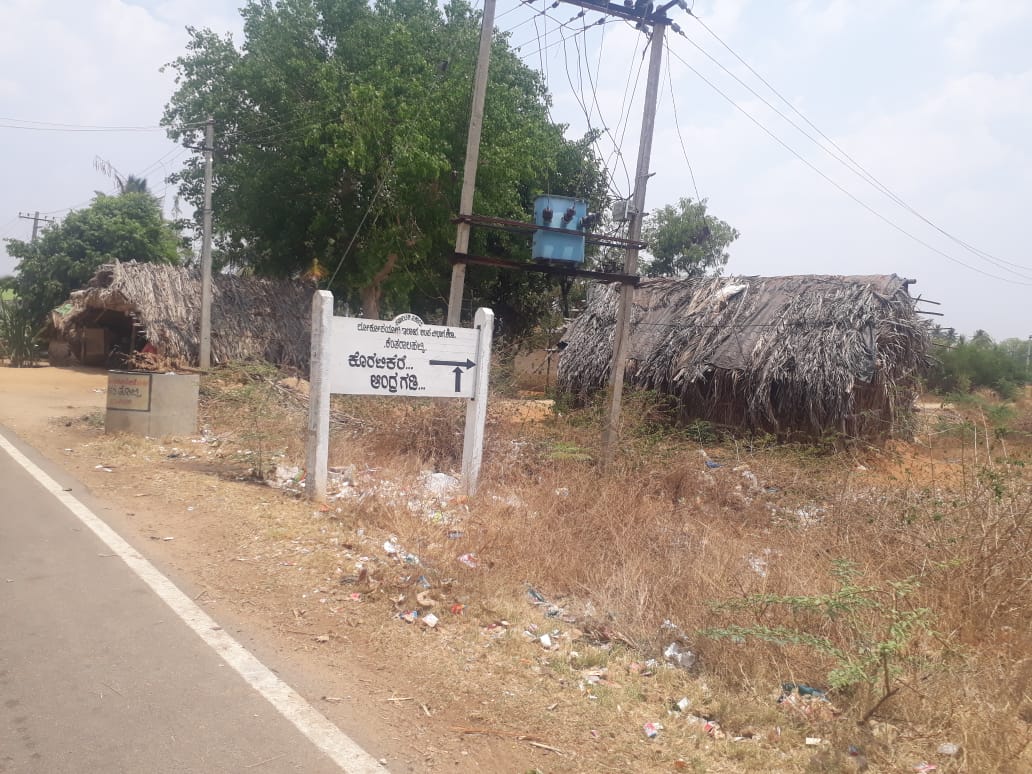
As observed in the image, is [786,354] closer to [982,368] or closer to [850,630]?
[850,630]

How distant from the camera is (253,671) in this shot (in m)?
4.25

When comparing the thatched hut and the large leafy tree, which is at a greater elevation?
the large leafy tree

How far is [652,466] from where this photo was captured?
32.2ft

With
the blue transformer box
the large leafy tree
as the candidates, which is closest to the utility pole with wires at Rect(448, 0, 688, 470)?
the blue transformer box

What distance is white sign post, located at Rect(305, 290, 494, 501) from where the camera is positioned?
7.80 meters

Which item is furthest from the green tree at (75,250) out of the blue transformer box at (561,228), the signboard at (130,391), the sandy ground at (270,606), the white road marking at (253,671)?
the white road marking at (253,671)

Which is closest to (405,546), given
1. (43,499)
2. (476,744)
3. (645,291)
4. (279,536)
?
(279,536)

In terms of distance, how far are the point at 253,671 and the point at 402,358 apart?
4.43 metres

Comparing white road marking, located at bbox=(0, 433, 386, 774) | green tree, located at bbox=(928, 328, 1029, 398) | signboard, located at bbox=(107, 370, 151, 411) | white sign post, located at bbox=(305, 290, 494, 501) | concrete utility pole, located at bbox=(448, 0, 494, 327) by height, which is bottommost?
white road marking, located at bbox=(0, 433, 386, 774)

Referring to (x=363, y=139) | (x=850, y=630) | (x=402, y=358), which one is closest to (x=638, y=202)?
(x=402, y=358)

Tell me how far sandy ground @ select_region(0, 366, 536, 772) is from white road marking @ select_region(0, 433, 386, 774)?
0.22 feet

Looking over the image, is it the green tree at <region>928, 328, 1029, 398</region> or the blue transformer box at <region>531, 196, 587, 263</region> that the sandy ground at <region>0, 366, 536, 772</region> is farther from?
the green tree at <region>928, 328, 1029, 398</region>

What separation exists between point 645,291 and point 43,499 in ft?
42.7

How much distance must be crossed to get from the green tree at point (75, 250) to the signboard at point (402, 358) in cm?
2114
